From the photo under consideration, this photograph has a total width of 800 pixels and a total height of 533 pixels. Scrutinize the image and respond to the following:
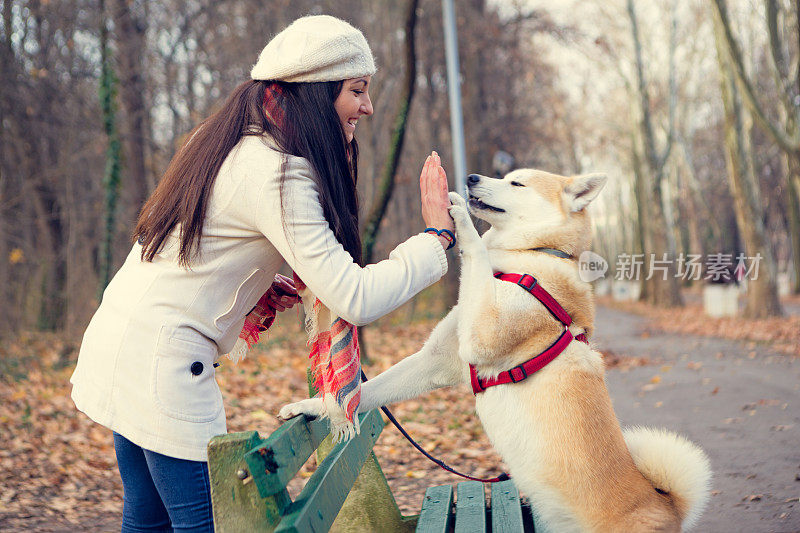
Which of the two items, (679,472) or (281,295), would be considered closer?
(281,295)

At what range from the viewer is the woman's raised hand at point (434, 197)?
235cm

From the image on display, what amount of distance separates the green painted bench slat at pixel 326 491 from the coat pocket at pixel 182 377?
0.37 metres

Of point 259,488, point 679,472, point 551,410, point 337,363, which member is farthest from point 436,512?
point 259,488

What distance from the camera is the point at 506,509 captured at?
3385 mm

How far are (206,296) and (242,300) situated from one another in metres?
0.14

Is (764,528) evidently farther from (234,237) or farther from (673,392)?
(673,392)

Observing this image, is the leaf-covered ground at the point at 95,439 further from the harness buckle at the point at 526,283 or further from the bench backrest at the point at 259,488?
the bench backrest at the point at 259,488

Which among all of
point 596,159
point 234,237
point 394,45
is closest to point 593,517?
point 234,237

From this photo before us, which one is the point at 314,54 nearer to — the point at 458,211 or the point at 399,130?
the point at 458,211

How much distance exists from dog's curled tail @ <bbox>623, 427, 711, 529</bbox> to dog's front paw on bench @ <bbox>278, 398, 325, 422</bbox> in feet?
4.44

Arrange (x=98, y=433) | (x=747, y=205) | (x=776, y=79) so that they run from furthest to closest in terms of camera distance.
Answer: (x=747, y=205), (x=776, y=79), (x=98, y=433)

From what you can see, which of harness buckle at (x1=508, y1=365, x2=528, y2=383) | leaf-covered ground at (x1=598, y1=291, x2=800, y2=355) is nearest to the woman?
harness buckle at (x1=508, y1=365, x2=528, y2=383)

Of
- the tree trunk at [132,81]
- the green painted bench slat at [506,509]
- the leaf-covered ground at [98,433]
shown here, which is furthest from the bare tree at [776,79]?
the green painted bench slat at [506,509]

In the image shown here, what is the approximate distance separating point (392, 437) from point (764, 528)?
389 cm
